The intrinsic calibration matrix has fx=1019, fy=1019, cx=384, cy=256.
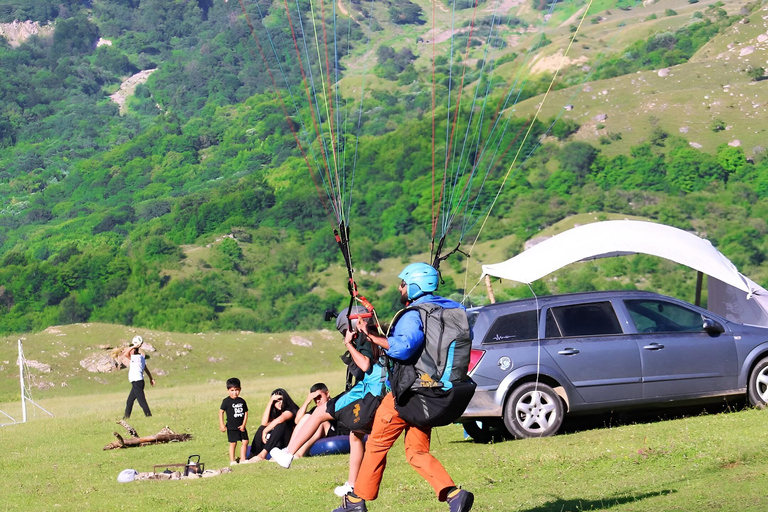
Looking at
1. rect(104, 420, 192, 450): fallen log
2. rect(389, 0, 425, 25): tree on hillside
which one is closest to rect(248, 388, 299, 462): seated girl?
rect(104, 420, 192, 450): fallen log

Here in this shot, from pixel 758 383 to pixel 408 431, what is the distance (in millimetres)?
6539

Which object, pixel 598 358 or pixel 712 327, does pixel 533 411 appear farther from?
pixel 712 327

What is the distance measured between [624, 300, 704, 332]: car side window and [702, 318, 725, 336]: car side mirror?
67 millimetres

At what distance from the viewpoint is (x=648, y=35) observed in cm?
14388

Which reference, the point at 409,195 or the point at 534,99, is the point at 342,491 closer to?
the point at 409,195

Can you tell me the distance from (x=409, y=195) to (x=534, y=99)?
21314 mm

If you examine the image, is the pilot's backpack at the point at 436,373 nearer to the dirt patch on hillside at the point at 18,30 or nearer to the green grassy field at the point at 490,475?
the green grassy field at the point at 490,475

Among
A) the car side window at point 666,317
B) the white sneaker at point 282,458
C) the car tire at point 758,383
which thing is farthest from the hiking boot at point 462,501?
the car tire at point 758,383

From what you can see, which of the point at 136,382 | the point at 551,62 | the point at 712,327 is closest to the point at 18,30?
the point at 551,62

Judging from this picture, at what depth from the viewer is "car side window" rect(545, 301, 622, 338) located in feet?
37.9

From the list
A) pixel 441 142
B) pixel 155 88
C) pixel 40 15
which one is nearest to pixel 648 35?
pixel 441 142

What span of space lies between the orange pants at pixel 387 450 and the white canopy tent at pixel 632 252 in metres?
6.19

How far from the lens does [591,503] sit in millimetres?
7641

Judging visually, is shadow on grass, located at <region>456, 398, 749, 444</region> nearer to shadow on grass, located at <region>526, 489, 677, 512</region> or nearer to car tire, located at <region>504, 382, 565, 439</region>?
car tire, located at <region>504, 382, 565, 439</region>
